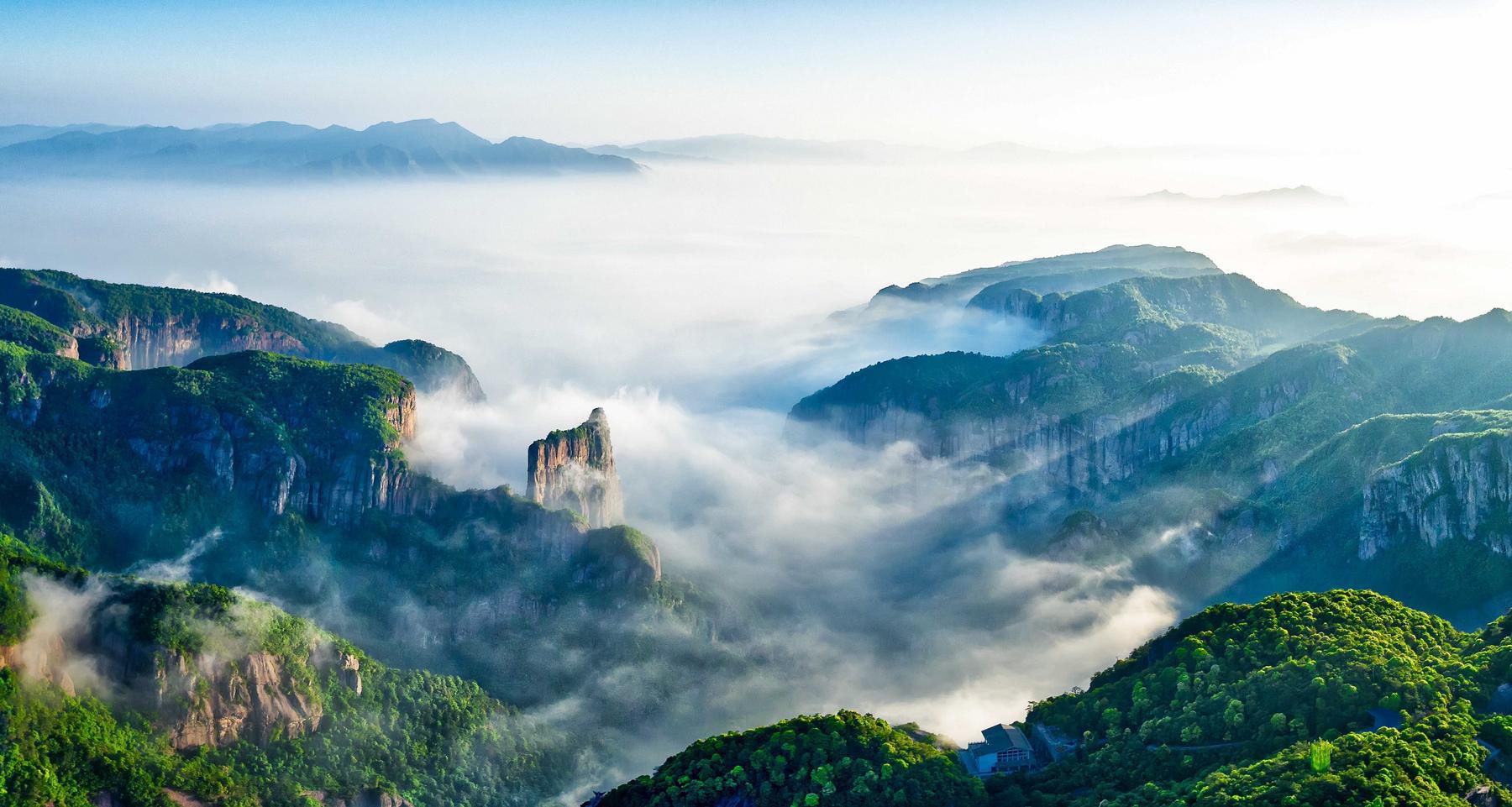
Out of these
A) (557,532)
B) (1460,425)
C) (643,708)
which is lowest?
(643,708)

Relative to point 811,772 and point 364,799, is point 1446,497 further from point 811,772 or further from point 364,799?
point 364,799

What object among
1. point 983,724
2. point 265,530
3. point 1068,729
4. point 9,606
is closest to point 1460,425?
point 983,724

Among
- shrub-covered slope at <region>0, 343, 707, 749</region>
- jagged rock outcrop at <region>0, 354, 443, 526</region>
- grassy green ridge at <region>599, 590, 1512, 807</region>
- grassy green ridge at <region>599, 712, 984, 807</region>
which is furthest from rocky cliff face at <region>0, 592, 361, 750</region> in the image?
jagged rock outcrop at <region>0, 354, 443, 526</region>

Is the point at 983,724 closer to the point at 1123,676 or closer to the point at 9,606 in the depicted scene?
the point at 1123,676

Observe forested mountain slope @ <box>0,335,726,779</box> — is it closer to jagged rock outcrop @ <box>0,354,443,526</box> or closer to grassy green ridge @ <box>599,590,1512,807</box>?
jagged rock outcrop @ <box>0,354,443,526</box>

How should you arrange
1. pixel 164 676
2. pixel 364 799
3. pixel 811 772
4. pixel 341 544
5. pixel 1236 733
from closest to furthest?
pixel 1236 733 < pixel 811 772 < pixel 164 676 < pixel 364 799 < pixel 341 544

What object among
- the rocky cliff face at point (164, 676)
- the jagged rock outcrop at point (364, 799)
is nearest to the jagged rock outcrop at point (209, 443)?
the rocky cliff face at point (164, 676)

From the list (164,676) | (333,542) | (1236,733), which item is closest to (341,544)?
(333,542)
